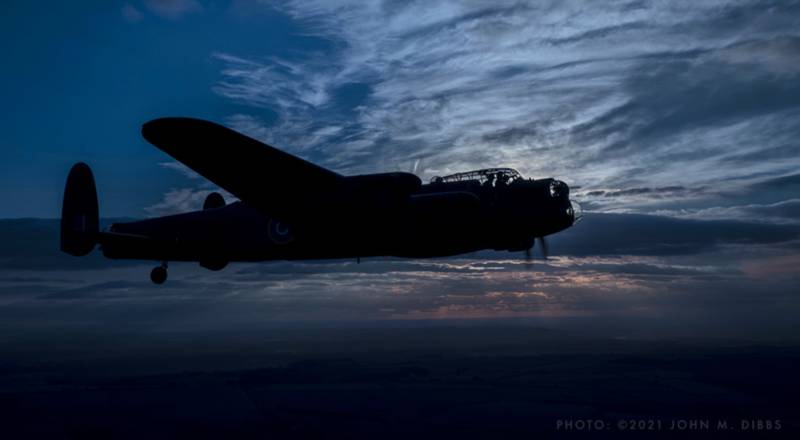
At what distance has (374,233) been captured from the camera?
19047mm

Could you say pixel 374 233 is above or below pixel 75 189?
below

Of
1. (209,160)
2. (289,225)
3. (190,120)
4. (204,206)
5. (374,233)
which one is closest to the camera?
(190,120)

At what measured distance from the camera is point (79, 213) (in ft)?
77.9

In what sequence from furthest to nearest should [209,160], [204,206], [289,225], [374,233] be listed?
1. [204,206]
2. [289,225]
3. [374,233]
4. [209,160]

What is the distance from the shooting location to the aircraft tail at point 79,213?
23188 millimetres

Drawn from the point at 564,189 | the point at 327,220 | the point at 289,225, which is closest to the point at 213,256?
the point at 289,225

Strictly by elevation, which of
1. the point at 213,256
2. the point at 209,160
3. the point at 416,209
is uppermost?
the point at 209,160

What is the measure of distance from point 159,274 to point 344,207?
1146 centimetres

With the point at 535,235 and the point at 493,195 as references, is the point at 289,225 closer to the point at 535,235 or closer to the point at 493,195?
the point at 493,195

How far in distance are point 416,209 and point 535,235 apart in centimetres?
465

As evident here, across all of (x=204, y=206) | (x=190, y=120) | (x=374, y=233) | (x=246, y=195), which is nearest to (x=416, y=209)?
(x=374, y=233)

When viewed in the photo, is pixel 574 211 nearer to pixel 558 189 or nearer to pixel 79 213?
pixel 558 189

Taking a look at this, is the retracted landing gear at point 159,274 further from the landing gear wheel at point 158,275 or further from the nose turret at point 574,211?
the nose turret at point 574,211

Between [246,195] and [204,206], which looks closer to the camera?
[246,195]
